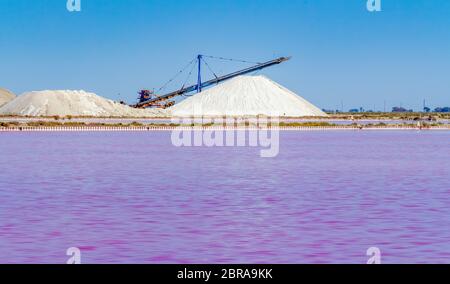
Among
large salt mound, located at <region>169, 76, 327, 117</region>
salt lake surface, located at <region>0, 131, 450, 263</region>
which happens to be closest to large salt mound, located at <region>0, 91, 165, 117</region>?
large salt mound, located at <region>169, 76, 327, 117</region>

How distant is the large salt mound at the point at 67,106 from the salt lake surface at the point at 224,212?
307 feet

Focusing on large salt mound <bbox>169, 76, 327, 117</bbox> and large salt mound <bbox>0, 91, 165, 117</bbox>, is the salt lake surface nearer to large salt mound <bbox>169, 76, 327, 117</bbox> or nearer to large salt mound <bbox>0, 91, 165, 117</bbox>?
large salt mound <bbox>0, 91, 165, 117</bbox>

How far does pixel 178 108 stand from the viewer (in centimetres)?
12275

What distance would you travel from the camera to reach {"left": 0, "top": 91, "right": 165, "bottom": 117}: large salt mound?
380 feet

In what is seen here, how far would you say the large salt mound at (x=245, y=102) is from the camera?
397 ft

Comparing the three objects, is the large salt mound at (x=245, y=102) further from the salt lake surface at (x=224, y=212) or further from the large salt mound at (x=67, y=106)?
the salt lake surface at (x=224, y=212)

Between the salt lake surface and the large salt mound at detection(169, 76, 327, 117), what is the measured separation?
9442 centimetres

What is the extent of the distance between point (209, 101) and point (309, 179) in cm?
10592

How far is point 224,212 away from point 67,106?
108842 mm

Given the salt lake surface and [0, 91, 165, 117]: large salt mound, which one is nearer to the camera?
the salt lake surface

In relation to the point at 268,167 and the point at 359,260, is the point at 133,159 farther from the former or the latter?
the point at 359,260

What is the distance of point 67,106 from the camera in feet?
391

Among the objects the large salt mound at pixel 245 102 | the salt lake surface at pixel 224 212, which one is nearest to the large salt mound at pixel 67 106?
the large salt mound at pixel 245 102
